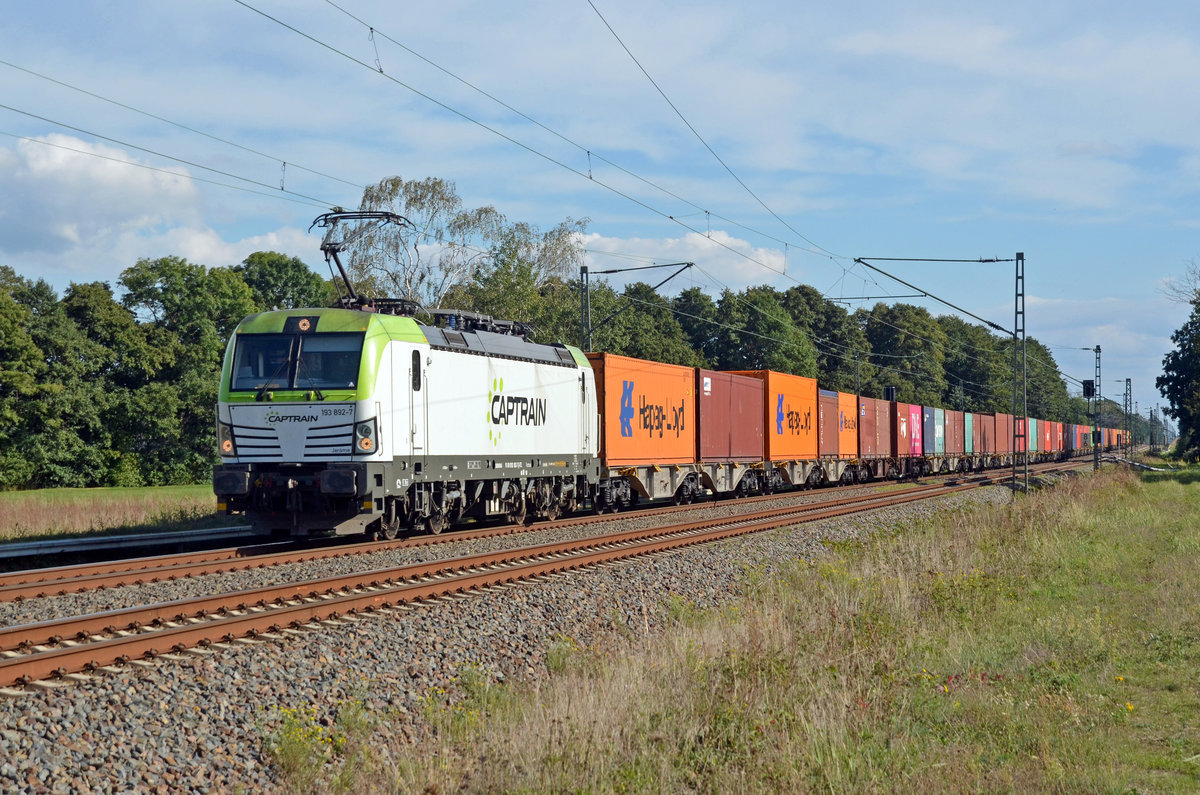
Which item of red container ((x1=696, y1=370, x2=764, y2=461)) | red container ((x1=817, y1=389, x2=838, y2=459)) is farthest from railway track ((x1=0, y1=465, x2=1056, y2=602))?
red container ((x1=817, y1=389, x2=838, y2=459))

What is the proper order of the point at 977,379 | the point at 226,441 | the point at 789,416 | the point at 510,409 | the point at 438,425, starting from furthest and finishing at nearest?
the point at 977,379, the point at 789,416, the point at 510,409, the point at 438,425, the point at 226,441

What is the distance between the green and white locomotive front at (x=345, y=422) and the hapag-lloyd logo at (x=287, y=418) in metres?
0.02

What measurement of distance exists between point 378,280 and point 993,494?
28535 millimetres

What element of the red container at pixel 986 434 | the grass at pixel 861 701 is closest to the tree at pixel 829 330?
the red container at pixel 986 434

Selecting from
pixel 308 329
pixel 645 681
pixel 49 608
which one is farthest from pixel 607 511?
pixel 645 681

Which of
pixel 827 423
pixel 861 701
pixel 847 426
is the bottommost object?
pixel 861 701

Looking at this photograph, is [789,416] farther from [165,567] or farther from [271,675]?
[271,675]

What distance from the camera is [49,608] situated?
10539mm

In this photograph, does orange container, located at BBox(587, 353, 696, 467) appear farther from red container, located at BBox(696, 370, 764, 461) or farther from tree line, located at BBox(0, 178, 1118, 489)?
tree line, located at BBox(0, 178, 1118, 489)

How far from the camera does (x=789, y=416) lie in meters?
34.3

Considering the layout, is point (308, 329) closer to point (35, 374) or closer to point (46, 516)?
point (46, 516)

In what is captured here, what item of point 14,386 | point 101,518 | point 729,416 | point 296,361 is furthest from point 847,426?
point 14,386

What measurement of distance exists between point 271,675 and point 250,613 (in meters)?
2.41

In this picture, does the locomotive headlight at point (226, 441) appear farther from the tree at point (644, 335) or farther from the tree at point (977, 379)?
the tree at point (977, 379)
